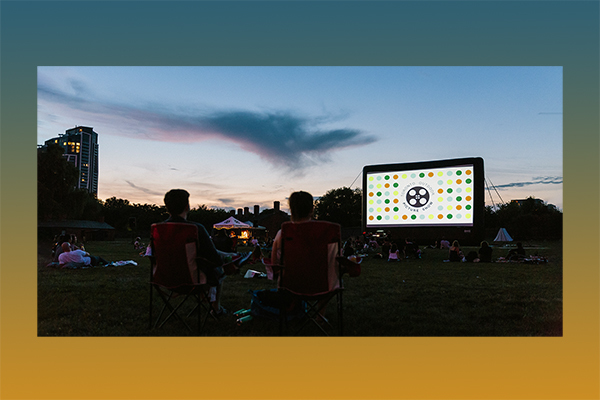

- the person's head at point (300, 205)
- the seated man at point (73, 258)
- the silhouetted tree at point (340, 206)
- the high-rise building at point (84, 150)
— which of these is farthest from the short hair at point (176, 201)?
the high-rise building at point (84, 150)

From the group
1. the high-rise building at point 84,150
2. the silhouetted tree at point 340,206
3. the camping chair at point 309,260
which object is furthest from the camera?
the high-rise building at point 84,150

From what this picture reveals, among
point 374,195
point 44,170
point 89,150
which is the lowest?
point 374,195

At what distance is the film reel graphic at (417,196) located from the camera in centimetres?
564

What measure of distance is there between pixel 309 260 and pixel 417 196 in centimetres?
316

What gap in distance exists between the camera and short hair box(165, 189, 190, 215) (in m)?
3.57

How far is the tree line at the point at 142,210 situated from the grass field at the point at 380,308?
12.9ft

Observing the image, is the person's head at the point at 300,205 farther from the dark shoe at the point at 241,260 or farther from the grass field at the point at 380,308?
the grass field at the point at 380,308

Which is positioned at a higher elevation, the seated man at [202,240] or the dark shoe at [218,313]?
the seated man at [202,240]

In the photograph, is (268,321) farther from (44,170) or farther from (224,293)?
(44,170)

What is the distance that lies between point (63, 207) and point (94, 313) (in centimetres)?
3283

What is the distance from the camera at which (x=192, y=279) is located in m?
3.36

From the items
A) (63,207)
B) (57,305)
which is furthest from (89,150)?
(57,305)

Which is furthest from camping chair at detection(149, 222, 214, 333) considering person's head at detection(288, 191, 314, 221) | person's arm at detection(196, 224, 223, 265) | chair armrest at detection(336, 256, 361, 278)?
chair armrest at detection(336, 256, 361, 278)
